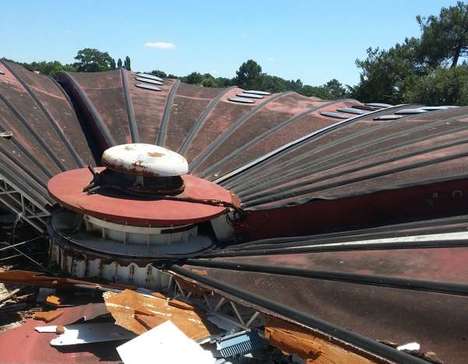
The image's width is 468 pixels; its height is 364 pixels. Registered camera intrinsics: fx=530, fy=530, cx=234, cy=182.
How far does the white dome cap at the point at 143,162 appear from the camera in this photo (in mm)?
18250

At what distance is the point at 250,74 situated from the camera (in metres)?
152

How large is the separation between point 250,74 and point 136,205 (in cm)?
13857

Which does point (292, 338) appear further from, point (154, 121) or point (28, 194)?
point (154, 121)

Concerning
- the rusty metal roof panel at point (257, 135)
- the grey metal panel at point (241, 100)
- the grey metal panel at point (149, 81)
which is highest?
the grey metal panel at point (149, 81)

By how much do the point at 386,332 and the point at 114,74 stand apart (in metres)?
28.7

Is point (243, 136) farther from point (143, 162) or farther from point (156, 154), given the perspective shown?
point (143, 162)

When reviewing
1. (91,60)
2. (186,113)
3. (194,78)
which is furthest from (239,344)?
(91,60)

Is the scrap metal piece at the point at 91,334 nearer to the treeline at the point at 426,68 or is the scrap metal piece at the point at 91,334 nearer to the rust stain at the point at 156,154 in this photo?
the rust stain at the point at 156,154

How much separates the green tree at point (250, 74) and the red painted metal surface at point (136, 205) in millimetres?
132447

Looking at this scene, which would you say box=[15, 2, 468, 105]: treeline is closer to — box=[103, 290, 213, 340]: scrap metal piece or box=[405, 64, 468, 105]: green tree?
box=[405, 64, 468, 105]: green tree

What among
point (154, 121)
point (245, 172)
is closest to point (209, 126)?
point (154, 121)

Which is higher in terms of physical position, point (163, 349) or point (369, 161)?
point (369, 161)

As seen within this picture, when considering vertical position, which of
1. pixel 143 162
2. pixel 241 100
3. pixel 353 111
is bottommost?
pixel 143 162

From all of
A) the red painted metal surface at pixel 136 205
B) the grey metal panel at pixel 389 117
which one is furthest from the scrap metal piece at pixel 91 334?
the grey metal panel at pixel 389 117
